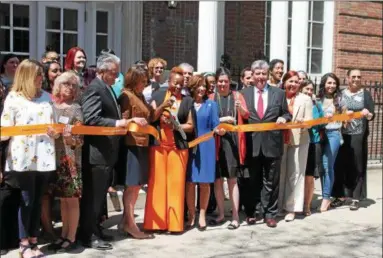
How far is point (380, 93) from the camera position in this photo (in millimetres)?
13992

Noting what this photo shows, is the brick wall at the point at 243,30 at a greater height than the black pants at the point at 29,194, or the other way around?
the brick wall at the point at 243,30

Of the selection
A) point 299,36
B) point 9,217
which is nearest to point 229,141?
point 9,217

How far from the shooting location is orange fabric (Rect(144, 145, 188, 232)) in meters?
6.91

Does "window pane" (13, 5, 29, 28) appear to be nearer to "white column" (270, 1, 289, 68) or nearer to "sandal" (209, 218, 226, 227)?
"white column" (270, 1, 289, 68)

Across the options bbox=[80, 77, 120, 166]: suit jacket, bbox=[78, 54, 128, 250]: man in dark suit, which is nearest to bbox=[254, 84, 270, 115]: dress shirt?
bbox=[78, 54, 128, 250]: man in dark suit

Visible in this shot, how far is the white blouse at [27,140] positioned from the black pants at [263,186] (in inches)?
113

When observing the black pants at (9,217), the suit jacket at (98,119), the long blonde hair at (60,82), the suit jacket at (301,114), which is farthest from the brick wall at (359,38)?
the black pants at (9,217)

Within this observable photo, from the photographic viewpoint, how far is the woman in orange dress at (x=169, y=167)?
6.87m

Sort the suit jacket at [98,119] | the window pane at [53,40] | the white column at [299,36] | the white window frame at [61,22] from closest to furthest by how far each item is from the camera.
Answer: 1. the suit jacket at [98,119]
2. the white window frame at [61,22]
3. the window pane at [53,40]
4. the white column at [299,36]

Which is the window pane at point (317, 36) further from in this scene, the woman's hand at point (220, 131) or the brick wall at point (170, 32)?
the woman's hand at point (220, 131)

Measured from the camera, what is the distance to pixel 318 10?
14.3 meters

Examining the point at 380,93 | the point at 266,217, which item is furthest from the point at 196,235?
the point at 380,93

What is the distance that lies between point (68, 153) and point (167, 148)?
4.40 ft

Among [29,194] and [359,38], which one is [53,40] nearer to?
[29,194]
